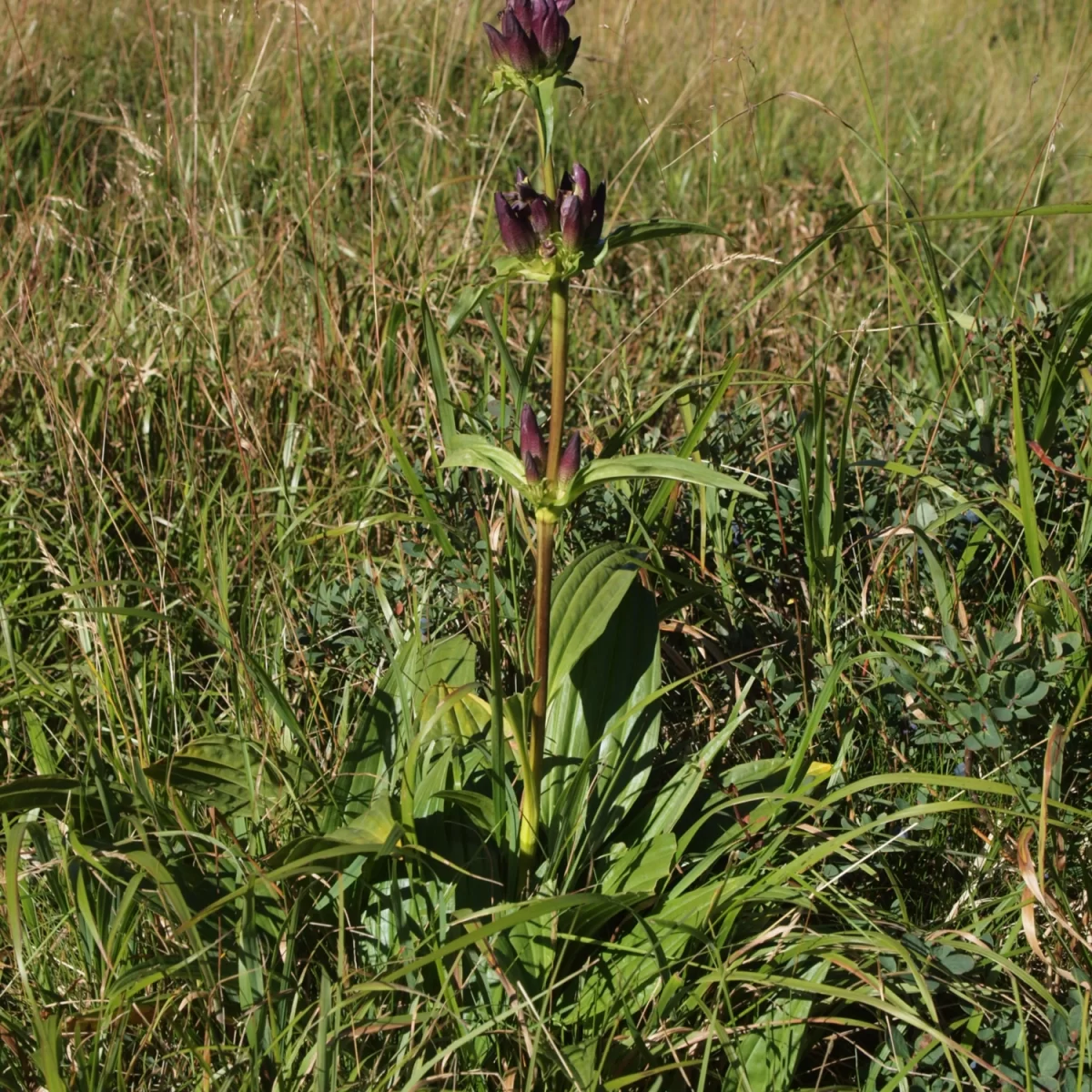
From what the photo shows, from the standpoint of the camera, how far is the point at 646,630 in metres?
1.96

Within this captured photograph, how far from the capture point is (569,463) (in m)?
1.60

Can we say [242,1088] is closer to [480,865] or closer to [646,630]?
[480,865]

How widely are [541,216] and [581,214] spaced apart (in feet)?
0.18

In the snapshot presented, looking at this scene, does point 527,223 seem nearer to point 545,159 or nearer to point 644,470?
point 545,159

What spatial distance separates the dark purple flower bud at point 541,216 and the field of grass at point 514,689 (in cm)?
43

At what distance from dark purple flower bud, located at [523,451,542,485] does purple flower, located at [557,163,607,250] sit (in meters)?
0.28

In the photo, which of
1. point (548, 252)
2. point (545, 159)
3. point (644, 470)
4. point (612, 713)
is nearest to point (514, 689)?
point (612, 713)

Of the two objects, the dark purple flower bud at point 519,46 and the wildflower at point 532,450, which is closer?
the dark purple flower bud at point 519,46

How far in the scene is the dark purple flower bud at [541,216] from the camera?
1.53 m

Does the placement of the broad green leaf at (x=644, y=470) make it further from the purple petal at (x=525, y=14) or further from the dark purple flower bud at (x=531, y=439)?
the purple petal at (x=525, y=14)

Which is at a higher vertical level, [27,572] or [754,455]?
[754,455]

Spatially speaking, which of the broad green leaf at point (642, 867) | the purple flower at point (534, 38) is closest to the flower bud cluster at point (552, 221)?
the purple flower at point (534, 38)

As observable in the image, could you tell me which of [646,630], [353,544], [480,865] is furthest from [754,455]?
[480,865]

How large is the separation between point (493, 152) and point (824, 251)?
46.6 inches
